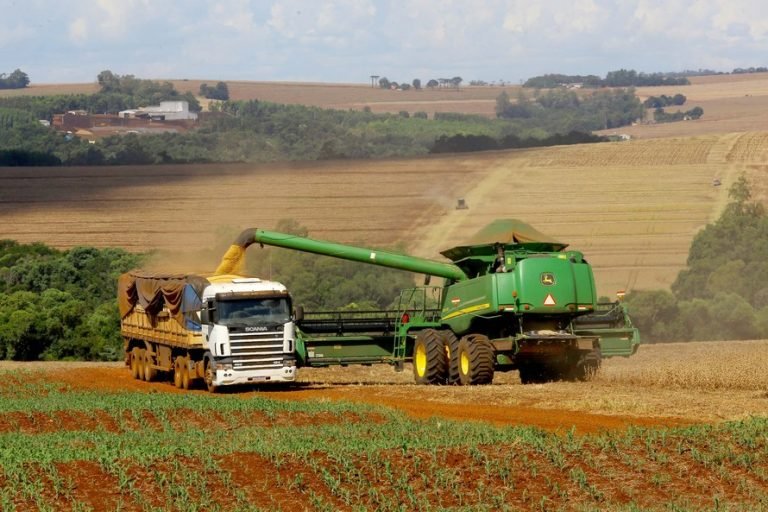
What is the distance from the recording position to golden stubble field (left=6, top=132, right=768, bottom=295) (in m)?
71.9

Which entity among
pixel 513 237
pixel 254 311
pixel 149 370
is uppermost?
pixel 513 237

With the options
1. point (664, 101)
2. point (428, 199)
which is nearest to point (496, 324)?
point (428, 199)

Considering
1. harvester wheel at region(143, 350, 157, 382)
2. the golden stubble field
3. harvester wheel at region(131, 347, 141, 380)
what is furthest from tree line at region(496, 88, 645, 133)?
harvester wheel at region(143, 350, 157, 382)

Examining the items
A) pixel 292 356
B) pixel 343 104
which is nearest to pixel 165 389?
pixel 292 356

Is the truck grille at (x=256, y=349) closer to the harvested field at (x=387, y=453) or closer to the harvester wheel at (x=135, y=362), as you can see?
the harvested field at (x=387, y=453)

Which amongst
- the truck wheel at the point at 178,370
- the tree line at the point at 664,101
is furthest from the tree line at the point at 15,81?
the truck wheel at the point at 178,370

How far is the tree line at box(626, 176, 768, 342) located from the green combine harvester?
24999 mm

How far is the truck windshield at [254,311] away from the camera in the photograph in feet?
100

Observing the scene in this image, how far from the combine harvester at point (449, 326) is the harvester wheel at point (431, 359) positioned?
0.02 metres

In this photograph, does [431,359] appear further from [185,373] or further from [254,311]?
[185,373]

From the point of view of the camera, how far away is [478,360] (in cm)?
2977

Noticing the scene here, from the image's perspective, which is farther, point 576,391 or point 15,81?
point 15,81

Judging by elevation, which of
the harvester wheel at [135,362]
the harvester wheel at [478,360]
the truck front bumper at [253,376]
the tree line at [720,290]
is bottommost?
the tree line at [720,290]

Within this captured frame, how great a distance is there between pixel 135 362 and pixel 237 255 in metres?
4.56
